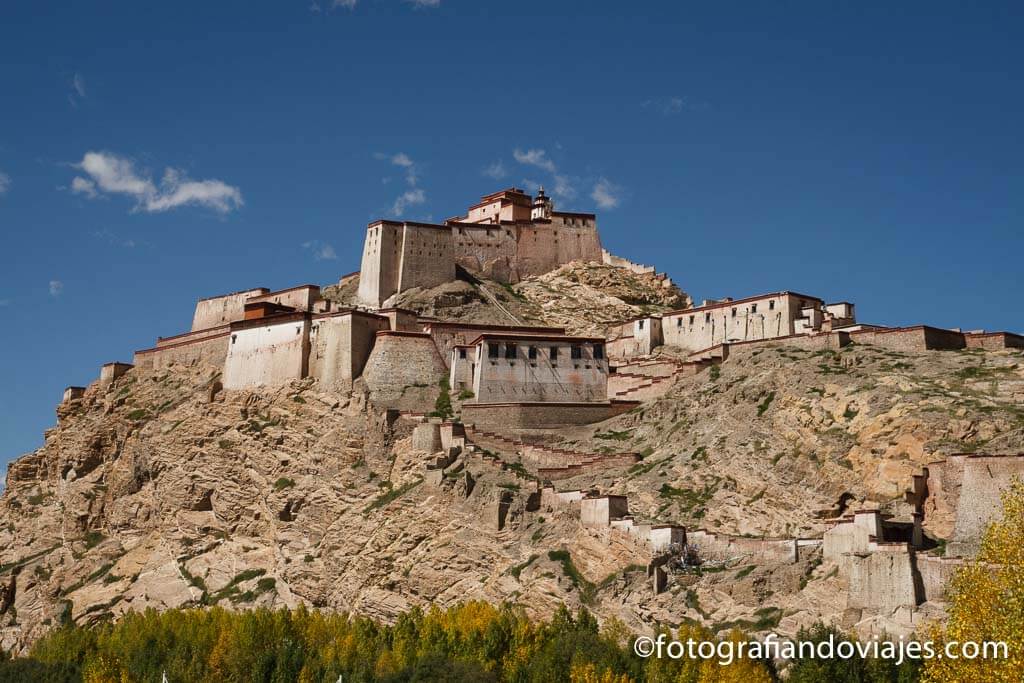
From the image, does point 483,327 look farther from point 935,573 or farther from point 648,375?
point 935,573

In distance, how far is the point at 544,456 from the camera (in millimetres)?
66500

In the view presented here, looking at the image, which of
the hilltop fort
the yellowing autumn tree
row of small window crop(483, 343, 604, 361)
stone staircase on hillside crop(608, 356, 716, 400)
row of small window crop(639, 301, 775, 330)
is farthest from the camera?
row of small window crop(639, 301, 775, 330)

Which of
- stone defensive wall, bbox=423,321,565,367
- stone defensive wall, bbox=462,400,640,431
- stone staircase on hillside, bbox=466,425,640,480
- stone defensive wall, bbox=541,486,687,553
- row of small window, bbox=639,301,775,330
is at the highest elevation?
row of small window, bbox=639,301,775,330

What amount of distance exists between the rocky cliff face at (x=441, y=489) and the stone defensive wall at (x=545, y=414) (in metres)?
1.41

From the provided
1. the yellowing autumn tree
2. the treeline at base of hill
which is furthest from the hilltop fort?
the yellowing autumn tree

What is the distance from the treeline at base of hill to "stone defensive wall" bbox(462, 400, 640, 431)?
12.8 metres

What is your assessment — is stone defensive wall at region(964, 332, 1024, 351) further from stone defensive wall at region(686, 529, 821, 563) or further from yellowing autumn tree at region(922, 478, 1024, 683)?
yellowing autumn tree at region(922, 478, 1024, 683)

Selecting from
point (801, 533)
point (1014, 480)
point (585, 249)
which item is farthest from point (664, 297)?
point (1014, 480)

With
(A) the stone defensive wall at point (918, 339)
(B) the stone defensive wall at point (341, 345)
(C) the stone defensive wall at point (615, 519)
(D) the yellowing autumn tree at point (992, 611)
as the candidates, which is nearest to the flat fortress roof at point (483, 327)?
(B) the stone defensive wall at point (341, 345)

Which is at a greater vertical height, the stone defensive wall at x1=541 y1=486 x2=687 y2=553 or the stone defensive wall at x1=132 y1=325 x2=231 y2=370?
the stone defensive wall at x1=132 y1=325 x2=231 y2=370

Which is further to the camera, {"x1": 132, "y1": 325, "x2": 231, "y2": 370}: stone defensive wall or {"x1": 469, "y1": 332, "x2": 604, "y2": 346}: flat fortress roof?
{"x1": 132, "y1": 325, "x2": 231, "y2": 370}: stone defensive wall

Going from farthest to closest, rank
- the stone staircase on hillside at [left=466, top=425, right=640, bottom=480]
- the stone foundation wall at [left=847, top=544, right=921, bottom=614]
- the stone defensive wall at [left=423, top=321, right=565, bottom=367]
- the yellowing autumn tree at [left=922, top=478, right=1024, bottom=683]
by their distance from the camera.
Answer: the stone defensive wall at [left=423, top=321, right=565, bottom=367] → the stone staircase on hillside at [left=466, top=425, right=640, bottom=480] → the stone foundation wall at [left=847, top=544, right=921, bottom=614] → the yellowing autumn tree at [left=922, top=478, right=1024, bottom=683]

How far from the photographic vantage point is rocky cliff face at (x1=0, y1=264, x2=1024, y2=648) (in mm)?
54750

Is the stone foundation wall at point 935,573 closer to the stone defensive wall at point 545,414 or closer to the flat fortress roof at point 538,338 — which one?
the stone defensive wall at point 545,414
